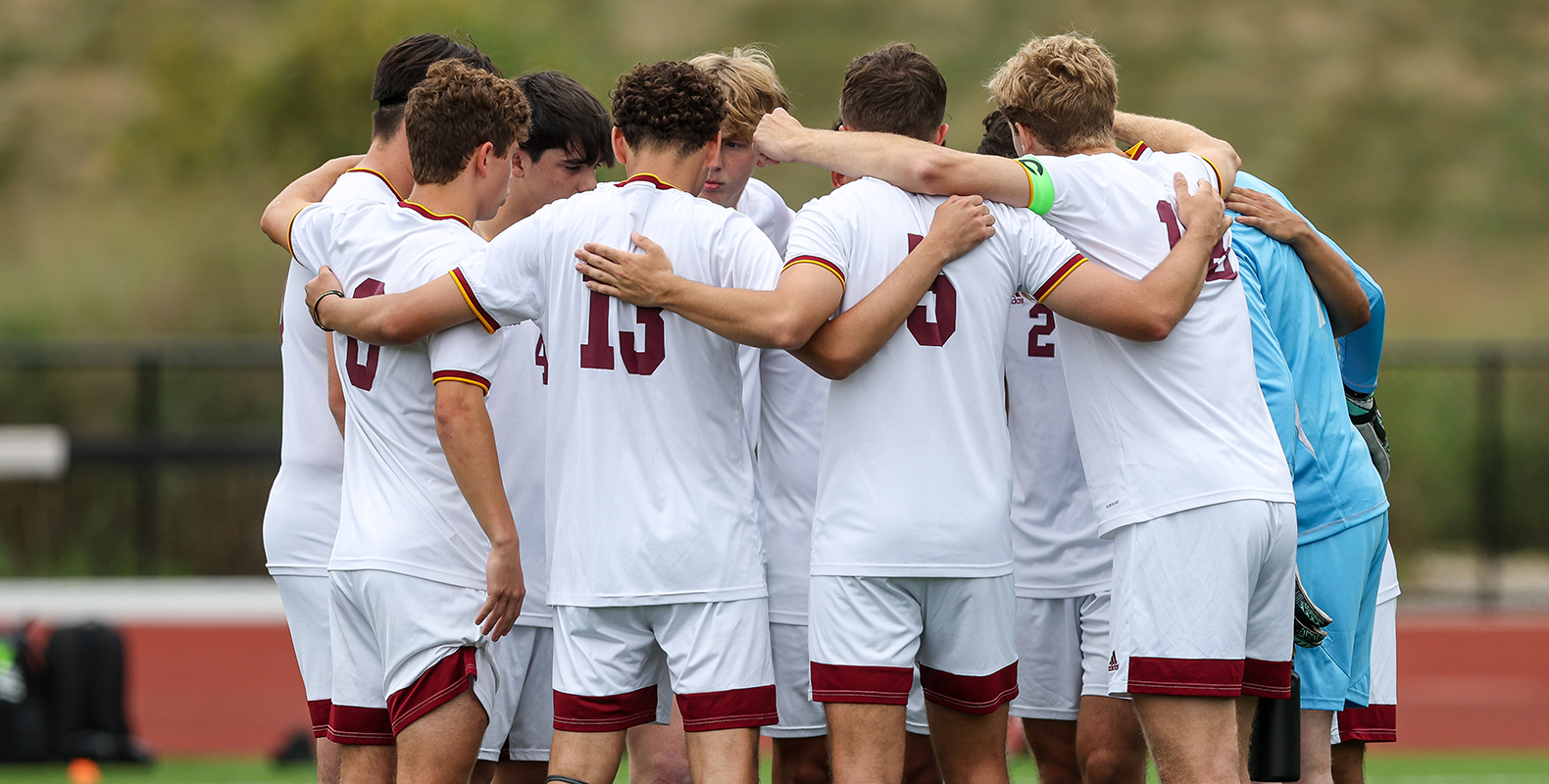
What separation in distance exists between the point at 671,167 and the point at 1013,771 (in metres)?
6.72

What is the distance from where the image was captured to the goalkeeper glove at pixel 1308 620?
14.5 ft

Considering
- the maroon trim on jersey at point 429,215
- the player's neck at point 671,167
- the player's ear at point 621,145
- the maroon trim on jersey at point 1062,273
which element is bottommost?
the maroon trim on jersey at point 1062,273

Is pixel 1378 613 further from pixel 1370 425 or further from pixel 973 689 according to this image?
pixel 973 689

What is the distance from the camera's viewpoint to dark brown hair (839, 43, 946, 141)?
4371mm

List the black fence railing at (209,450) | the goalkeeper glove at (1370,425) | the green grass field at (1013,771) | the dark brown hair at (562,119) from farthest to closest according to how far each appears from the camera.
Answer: the black fence railing at (209,450)
the green grass field at (1013,771)
the goalkeeper glove at (1370,425)
the dark brown hair at (562,119)

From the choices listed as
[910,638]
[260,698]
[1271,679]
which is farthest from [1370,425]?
[260,698]

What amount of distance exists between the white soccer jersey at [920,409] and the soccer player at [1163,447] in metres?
0.14

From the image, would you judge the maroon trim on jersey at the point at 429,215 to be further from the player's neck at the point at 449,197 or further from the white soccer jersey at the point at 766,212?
the white soccer jersey at the point at 766,212

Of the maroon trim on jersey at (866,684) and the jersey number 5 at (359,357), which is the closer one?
the maroon trim on jersey at (866,684)

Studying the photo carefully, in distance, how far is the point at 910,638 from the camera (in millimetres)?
4090

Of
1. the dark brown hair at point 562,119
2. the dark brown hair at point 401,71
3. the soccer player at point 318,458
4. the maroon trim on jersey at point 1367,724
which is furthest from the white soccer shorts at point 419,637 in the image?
the maroon trim on jersey at point 1367,724

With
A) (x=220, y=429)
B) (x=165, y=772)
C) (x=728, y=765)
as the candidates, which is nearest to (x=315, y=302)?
(x=728, y=765)

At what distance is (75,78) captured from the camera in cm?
3588

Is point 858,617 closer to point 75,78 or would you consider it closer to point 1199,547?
point 1199,547
